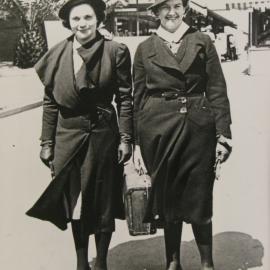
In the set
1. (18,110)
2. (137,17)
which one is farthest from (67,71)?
(18,110)

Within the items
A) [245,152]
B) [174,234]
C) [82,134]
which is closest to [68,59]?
[82,134]

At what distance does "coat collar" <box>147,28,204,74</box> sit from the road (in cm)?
100

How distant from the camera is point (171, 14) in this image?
3.29m

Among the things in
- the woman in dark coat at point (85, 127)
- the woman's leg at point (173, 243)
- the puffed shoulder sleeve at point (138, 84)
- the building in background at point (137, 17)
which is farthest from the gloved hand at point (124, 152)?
the building in background at point (137, 17)

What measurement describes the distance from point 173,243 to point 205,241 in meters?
0.19

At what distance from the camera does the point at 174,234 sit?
11.3 feet

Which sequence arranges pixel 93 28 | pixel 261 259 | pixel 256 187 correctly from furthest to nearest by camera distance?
pixel 256 187 < pixel 261 259 < pixel 93 28

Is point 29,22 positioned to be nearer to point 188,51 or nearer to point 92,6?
point 92,6

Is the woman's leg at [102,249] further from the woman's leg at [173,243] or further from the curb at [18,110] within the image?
the curb at [18,110]

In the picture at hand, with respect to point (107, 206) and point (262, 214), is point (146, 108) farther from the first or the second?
point (262, 214)

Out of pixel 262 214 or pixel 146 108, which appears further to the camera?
pixel 262 214

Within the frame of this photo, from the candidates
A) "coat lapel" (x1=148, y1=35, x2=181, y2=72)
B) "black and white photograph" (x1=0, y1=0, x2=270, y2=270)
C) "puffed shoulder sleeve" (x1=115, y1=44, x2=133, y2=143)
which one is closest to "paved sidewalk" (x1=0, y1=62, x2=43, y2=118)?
"black and white photograph" (x1=0, y1=0, x2=270, y2=270)

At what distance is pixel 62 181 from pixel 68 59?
26.8 inches

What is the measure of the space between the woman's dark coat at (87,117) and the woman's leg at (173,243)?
0.34 metres
